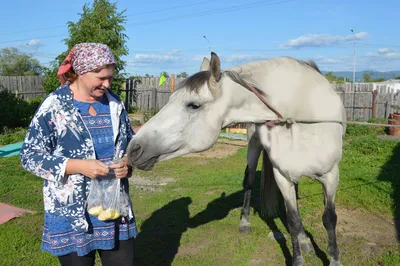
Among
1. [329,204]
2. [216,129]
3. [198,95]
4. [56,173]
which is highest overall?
[198,95]

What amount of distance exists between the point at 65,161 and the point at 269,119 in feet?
4.68

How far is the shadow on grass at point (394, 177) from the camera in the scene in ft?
14.7

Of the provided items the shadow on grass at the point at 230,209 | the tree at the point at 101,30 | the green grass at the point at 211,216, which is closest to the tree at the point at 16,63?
the tree at the point at 101,30

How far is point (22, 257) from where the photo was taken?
3.46 meters

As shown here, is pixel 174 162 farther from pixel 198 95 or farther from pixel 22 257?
pixel 198 95

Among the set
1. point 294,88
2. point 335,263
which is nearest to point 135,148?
point 294,88

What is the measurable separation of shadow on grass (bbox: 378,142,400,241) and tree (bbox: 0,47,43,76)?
3450cm

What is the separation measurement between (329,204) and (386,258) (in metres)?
0.89

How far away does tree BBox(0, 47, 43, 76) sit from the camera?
113ft

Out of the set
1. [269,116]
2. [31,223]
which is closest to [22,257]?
[31,223]

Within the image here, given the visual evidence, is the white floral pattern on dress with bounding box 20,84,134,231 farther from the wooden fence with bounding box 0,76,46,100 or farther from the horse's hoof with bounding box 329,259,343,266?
the wooden fence with bounding box 0,76,46,100

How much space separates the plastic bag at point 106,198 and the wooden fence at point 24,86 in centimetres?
1520

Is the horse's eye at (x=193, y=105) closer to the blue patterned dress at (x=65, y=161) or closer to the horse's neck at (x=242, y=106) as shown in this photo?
the horse's neck at (x=242, y=106)

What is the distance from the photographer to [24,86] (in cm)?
1614
